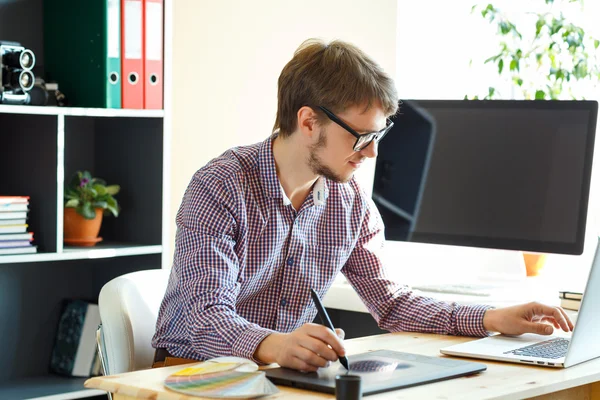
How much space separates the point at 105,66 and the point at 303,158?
0.98 meters

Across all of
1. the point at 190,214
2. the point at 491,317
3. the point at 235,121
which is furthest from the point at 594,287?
the point at 235,121

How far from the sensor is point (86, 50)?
2.73m

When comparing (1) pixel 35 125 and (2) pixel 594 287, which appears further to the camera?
(1) pixel 35 125

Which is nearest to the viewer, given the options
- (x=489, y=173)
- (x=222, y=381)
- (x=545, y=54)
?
(x=222, y=381)

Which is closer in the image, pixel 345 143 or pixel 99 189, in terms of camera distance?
pixel 345 143

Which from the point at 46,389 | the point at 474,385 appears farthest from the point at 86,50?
the point at 474,385

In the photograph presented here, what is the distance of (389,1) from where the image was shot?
375cm

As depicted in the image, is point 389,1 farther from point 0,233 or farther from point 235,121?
point 0,233

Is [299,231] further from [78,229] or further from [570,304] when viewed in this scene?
[78,229]

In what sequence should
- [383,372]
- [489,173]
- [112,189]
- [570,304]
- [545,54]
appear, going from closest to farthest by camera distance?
[383,372], [570,304], [489,173], [112,189], [545,54]

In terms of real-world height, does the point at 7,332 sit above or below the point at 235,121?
below

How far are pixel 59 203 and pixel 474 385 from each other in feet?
5.09

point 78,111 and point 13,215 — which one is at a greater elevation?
point 78,111

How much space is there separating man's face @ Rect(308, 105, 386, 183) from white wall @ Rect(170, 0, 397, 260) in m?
1.28
